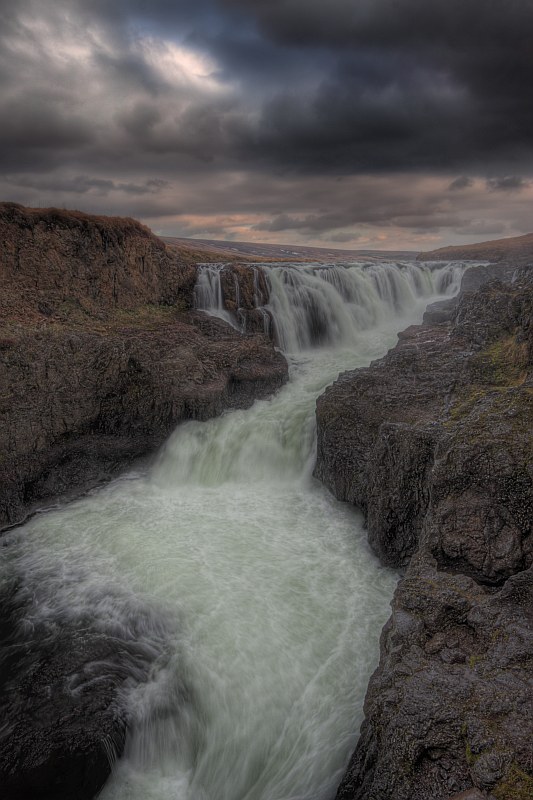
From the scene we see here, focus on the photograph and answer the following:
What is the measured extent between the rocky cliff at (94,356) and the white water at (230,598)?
1.16 meters

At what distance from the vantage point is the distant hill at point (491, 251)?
4793 cm

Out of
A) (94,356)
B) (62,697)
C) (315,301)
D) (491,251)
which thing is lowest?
(62,697)

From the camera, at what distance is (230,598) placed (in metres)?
10.1

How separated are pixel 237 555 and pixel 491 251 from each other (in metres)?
52.5

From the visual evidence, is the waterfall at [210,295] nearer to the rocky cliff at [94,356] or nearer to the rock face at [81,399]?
the rock face at [81,399]

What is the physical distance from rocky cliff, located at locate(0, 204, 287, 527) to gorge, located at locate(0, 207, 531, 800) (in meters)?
0.09

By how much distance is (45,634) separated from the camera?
9.35 m

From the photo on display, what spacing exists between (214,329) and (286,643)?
1652cm

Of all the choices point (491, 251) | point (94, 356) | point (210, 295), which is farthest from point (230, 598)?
point (491, 251)

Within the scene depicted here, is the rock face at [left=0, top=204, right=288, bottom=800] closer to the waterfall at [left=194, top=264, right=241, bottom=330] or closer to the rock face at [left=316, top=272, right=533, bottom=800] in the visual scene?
the waterfall at [left=194, top=264, right=241, bottom=330]

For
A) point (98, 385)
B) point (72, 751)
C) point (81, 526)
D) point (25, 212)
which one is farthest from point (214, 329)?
point (72, 751)

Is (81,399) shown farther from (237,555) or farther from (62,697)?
(62,697)

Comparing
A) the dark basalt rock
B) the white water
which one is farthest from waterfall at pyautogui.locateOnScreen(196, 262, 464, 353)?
the dark basalt rock

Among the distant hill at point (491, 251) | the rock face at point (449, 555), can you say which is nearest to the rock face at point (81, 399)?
the rock face at point (449, 555)
